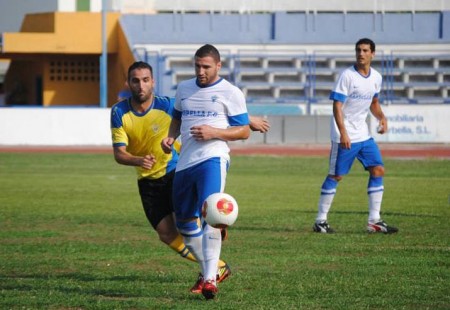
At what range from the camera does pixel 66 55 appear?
5088 centimetres

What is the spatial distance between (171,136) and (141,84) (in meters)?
0.60

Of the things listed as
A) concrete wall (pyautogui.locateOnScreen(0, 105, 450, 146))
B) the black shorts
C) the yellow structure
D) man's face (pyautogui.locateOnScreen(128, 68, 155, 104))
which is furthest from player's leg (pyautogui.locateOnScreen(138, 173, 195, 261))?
the yellow structure

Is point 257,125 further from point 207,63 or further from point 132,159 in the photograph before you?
point 132,159

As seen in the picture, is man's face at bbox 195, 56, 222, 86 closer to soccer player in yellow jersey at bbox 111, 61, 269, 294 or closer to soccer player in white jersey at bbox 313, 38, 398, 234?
soccer player in yellow jersey at bbox 111, 61, 269, 294

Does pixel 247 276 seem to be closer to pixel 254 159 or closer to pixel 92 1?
pixel 254 159

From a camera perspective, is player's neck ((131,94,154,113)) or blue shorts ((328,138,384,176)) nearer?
player's neck ((131,94,154,113))

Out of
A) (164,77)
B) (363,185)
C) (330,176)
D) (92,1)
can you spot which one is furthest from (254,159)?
(92,1)

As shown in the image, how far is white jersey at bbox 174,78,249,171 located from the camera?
30.7 feet

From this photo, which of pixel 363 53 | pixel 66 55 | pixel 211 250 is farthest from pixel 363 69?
pixel 66 55

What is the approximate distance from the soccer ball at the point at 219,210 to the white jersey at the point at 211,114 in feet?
1.61

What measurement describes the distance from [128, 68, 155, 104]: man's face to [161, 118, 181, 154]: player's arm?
1.24 ft

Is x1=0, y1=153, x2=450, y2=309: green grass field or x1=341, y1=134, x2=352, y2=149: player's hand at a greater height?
x1=341, y1=134, x2=352, y2=149: player's hand

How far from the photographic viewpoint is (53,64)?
51562 millimetres

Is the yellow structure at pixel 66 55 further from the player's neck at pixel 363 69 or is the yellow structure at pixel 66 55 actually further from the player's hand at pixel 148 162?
the player's hand at pixel 148 162
